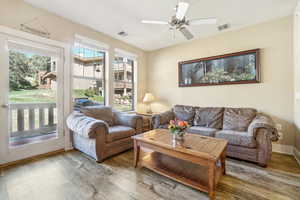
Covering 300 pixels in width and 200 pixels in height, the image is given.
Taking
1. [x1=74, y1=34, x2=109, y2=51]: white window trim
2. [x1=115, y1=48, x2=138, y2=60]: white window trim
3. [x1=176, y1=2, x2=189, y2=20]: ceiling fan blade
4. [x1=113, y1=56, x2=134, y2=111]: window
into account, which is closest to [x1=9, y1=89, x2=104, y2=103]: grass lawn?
[x1=74, y1=34, x2=109, y2=51]: white window trim

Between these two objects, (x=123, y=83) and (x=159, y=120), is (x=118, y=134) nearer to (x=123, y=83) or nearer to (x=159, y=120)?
(x=159, y=120)

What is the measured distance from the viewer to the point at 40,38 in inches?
→ 99.1

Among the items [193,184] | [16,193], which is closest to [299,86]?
[193,184]

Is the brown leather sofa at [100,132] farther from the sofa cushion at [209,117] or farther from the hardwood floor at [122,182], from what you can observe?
the sofa cushion at [209,117]

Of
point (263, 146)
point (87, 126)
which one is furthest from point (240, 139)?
point (87, 126)

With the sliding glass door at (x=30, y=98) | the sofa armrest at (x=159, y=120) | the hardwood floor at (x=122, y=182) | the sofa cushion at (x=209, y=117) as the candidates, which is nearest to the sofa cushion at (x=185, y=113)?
the sofa cushion at (x=209, y=117)

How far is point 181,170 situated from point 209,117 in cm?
173

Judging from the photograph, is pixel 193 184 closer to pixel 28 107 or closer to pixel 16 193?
pixel 16 193

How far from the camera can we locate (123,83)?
4.27 m

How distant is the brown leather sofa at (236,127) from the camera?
2.21 m

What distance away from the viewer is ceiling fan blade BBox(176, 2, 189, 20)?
5.85ft

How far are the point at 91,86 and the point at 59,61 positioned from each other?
0.89 meters

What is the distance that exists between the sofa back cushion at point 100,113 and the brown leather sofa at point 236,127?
1.05 metres

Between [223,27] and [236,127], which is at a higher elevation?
[223,27]
